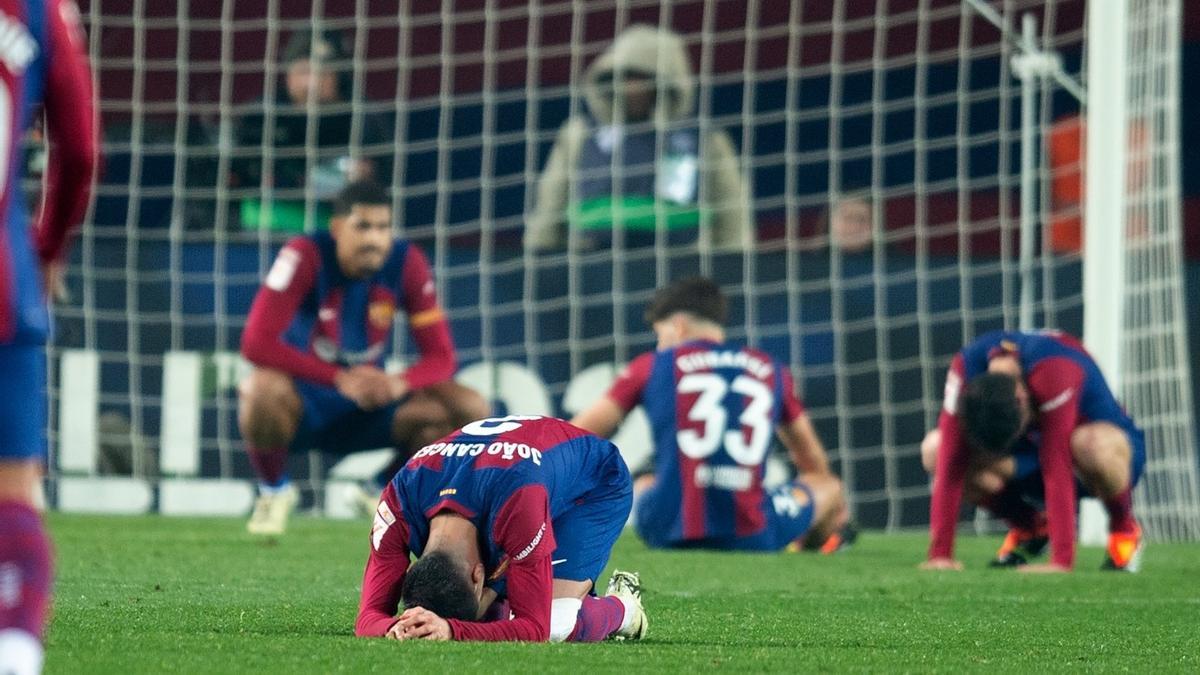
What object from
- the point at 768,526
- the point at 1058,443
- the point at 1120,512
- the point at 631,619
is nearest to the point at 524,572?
the point at 631,619

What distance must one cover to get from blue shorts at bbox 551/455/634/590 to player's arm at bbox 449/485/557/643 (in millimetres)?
251

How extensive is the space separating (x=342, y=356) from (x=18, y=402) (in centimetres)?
574

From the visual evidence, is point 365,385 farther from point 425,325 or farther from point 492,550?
point 492,550

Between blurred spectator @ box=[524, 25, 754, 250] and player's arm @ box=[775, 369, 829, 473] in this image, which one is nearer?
player's arm @ box=[775, 369, 829, 473]

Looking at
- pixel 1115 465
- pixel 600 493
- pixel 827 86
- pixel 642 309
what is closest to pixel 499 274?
pixel 642 309

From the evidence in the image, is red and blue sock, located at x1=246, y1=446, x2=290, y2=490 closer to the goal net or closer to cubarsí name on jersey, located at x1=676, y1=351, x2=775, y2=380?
the goal net

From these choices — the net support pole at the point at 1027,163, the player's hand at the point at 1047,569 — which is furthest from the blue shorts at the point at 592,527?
the net support pole at the point at 1027,163

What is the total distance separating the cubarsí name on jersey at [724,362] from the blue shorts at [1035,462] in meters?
0.98

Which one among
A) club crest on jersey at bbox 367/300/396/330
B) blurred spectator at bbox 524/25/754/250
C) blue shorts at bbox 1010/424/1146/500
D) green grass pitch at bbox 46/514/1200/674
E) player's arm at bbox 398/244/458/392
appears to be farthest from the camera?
blurred spectator at bbox 524/25/754/250

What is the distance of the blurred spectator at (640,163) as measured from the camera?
33.2 feet

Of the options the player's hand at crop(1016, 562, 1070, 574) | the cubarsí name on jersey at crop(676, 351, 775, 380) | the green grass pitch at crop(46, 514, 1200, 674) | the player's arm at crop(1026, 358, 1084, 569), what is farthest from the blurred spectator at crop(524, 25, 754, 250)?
the player's hand at crop(1016, 562, 1070, 574)

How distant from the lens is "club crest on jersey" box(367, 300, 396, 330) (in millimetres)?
8102

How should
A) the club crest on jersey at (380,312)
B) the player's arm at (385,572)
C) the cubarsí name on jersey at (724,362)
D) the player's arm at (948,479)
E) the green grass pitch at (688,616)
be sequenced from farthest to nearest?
the club crest on jersey at (380,312)
the cubarsí name on jersey at (724,362)
the player's arm at (948,479)
the player's arm at (385,572)
the green grass pitch at (688,616)

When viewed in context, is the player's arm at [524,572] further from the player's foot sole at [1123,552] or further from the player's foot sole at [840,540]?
the player's foot sole at [840,540]
